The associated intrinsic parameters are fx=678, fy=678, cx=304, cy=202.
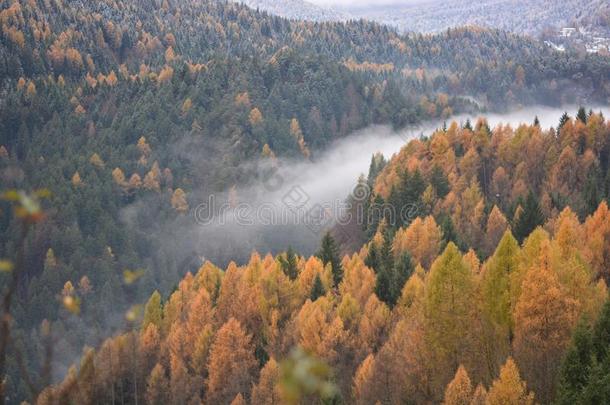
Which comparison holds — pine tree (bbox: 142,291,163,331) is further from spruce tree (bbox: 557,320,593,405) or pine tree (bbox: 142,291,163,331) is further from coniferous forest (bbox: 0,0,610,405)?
spruce tree (bbox: 557,320,593,405)

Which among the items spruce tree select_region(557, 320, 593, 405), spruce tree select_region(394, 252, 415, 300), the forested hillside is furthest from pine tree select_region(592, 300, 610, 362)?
spruce tree select_region(394, 252, 415, 300)

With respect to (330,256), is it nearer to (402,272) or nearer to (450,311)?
(402,272)

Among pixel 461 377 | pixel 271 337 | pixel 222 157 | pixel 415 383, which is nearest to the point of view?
pixel 461 377

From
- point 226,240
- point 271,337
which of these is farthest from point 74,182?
point 271,337

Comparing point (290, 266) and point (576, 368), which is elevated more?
point (576, 368)

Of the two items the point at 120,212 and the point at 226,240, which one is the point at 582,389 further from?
the point at 120,212

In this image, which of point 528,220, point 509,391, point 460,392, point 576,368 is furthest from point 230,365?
point 528,220
